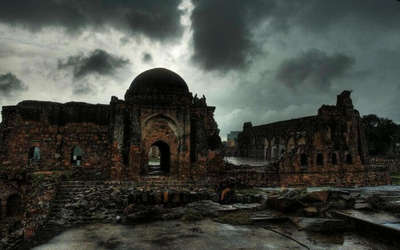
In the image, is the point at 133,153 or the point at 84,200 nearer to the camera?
the point at 84,200

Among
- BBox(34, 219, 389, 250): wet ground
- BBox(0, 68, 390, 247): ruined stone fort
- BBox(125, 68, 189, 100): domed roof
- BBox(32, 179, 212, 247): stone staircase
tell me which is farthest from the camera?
BBox(125, 68, 189, 100): domed roof

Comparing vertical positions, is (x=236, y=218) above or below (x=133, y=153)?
below

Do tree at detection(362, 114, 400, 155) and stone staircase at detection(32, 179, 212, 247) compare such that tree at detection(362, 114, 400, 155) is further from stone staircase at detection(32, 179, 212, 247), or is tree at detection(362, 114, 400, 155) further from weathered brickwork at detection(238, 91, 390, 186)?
stone staircase at detection(32, 179, 212, 247)

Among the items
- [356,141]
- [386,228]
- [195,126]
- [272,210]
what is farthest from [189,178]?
[356,141]

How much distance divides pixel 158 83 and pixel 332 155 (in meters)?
14.9

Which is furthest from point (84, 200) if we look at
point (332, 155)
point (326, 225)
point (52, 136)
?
point (332, 155)

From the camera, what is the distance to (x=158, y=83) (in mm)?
17875

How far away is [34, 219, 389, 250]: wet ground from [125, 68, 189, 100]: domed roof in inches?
423

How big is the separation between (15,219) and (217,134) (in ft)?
40.6

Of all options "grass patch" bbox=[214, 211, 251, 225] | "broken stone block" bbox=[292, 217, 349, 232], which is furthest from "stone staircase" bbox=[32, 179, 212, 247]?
"broken stone block" bbox=[292, 217, 349, 232]

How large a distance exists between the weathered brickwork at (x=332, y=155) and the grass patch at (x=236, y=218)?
860 centimetres

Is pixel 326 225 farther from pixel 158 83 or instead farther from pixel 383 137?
pixel 383 137

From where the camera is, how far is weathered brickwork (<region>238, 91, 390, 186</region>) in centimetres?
1764

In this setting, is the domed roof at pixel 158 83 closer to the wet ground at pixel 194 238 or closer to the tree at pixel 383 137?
the wet ground at pixel 194 238
